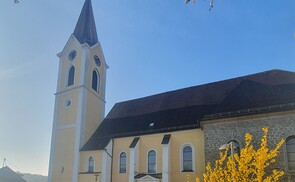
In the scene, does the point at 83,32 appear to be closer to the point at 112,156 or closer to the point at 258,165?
the point at 112,156

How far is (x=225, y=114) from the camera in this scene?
1669 centimetres

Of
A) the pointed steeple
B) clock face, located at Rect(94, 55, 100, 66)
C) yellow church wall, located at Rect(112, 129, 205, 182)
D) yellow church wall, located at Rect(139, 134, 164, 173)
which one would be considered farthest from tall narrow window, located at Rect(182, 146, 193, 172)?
the pointed steeple

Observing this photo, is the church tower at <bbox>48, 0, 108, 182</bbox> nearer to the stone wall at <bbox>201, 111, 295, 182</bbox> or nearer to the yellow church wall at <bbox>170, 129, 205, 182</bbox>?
the yellow church wall at <bbox>170, 129, 205, 182</bbox>

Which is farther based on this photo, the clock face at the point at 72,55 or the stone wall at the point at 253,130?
the clock face at the point at 72,55

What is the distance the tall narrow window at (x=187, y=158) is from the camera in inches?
786

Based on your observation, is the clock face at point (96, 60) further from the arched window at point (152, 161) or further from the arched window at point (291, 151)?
the arched window at point (291, 151)

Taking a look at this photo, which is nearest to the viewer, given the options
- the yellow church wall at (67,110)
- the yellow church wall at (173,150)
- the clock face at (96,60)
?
the yellow church wall at (173,150)

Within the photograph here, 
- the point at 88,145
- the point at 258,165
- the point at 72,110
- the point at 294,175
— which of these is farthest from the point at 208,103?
the point at 258,165

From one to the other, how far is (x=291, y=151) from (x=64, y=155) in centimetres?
1887

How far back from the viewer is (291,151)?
14.6m

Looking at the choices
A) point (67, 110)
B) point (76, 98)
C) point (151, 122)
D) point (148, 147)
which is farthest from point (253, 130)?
point (67, 110)

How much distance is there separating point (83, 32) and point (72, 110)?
889 cm

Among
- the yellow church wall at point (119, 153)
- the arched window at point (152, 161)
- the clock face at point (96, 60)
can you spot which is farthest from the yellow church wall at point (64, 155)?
the clock face at point (96, 60)

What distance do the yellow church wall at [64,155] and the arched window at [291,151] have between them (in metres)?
17.5
